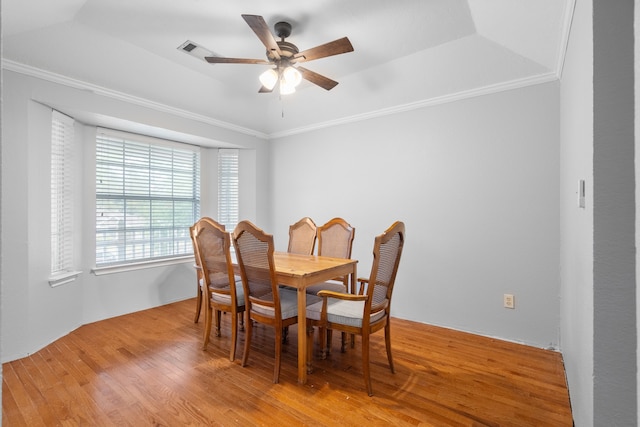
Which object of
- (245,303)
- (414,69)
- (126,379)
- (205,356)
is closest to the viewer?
(126,379)

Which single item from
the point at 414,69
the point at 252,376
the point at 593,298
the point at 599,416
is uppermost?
the point at 414,69

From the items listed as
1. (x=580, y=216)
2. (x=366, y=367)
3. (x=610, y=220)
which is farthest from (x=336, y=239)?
(x=610, y=220)

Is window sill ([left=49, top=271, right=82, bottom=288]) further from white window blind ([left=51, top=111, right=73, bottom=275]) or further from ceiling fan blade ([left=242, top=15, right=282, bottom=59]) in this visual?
ceiling fan blade ([left=242, top=15, right=282, bottom=59])

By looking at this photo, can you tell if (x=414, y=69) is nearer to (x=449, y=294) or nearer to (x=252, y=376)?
(x=449, y=294)

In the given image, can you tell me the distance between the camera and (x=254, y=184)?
5008 millimetres

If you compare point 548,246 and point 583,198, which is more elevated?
point 583,198

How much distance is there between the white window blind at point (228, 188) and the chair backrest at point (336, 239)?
184 centimetres

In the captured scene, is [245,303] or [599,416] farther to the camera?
[245,303]

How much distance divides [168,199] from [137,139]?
32.0 inches

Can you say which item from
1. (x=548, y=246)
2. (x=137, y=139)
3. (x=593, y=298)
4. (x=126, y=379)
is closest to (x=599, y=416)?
(x=593, y=298)

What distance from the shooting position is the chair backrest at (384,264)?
2.25 metres

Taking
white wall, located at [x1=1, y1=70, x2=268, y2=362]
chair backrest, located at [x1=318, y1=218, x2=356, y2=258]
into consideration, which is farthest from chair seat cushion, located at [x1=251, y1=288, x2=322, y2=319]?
white wall, located at [x1=1, y1=70, x2=268, y2=362]

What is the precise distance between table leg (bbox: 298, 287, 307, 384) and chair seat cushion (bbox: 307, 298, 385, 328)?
9cm

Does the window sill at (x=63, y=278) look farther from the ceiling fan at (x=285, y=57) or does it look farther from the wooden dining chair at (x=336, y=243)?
the ceiling fan at (x=285, y=57)
